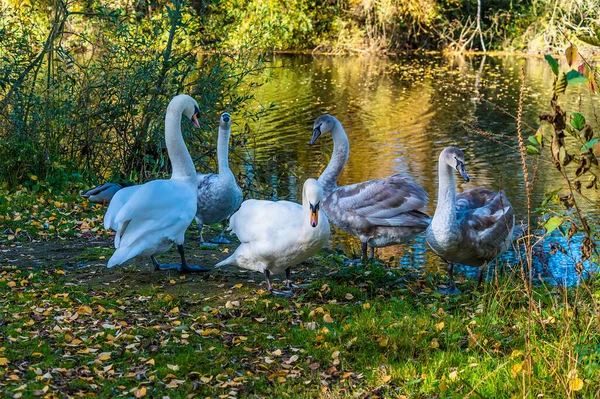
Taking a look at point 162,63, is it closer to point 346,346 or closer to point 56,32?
point 56,32

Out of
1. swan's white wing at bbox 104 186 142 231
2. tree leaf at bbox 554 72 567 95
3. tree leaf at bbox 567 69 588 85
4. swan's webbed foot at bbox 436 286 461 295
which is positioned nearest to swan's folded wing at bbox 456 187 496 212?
swan's webbed foot at bbox 436 286 461 295

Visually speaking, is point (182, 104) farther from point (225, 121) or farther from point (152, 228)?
point (152, 228)

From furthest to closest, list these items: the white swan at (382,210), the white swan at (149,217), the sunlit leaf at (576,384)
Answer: the white swan at (382,210)
the white swan at (149,217)
the sunlit leaf at (576,384)

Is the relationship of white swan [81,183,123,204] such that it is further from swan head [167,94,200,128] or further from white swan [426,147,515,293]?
white swan [426,147,515,293]

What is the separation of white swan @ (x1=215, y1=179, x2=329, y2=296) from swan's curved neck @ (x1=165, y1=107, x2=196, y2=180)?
42.1 inches

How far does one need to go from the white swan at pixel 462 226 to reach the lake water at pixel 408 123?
722 mm

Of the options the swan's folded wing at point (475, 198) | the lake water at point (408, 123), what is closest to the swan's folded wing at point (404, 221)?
the swan's folded wing at point (475, 198)

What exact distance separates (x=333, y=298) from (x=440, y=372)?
1860mm

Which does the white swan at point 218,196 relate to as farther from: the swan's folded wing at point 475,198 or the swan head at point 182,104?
the swan's folded wing at point 475,198

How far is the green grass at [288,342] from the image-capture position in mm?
4957

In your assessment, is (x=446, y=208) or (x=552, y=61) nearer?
(x=552, y=61)

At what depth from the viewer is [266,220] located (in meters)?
6.74

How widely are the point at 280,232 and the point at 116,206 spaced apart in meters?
1.57

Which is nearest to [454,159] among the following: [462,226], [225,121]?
[462,226]
